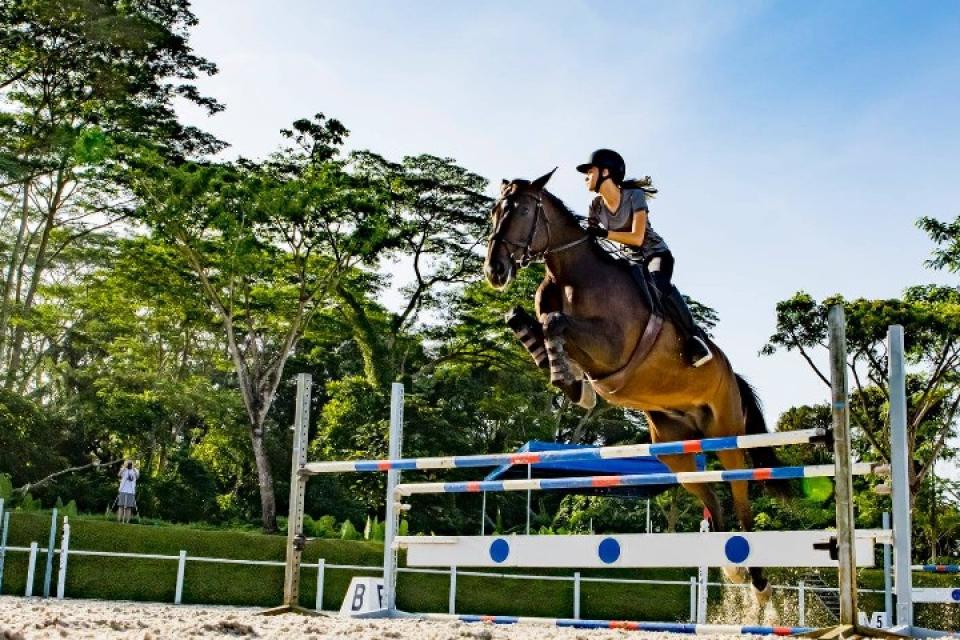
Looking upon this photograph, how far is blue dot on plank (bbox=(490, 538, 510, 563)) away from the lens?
16.4 feet

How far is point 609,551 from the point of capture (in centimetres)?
461

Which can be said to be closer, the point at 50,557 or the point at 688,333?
the point at 688,333

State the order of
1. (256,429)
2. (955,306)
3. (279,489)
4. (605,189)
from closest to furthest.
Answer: (605,189) < (955,306) < (256,429) < (279,489)

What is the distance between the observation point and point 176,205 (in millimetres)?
21750

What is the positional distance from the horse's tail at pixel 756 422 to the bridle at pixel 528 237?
62.5 inches

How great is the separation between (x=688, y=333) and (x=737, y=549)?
1521 millimetres

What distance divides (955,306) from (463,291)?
12.9m

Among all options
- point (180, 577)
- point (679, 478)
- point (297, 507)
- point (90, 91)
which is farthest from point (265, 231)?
point (679, 478)

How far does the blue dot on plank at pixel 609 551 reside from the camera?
4.58 meters

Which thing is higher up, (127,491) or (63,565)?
(127,491)

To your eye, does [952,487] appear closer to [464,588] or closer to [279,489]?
[464,588]

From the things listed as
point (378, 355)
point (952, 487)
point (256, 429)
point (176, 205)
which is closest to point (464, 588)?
point (256, 429)

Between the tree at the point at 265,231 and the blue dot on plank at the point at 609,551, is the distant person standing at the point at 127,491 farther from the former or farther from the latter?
the blue dot on plank at the point at 609,551

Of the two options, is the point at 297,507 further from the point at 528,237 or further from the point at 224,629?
the point at 528,237
